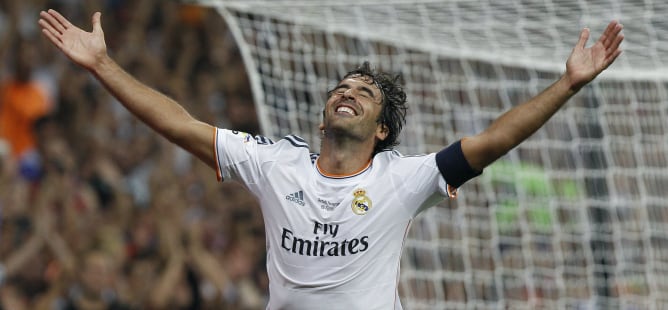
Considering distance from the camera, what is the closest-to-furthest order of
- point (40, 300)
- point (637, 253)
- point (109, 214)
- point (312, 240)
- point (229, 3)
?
1. point (312, 240)
2. point (229, 3)
3. point (40, 300)
4. point (637, 253)
5. point (109, 214)

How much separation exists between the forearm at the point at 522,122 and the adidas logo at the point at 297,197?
0.83 metres

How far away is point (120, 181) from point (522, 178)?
4018 millimetres

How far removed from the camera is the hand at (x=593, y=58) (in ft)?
15.0

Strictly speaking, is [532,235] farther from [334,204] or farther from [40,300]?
[334,204]

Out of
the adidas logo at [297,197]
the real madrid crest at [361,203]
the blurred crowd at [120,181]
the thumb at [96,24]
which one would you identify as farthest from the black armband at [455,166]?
the blurred crowd at [120,181]

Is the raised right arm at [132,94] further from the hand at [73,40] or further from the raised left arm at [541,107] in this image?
the raised left arm at [541,107]

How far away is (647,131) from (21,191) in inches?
221

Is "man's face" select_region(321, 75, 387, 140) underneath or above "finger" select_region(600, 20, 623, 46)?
underneath

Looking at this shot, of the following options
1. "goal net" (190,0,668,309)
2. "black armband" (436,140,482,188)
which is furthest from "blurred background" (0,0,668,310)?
"black armband" (436,140,482,188)

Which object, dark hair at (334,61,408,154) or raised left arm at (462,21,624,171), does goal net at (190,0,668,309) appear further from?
raised left arm at (462,21,624,171)

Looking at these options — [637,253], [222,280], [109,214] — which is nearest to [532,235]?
[637,253]

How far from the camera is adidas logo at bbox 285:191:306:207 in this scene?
16.3 ft

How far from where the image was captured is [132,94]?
501 cm

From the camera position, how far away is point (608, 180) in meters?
9.27
